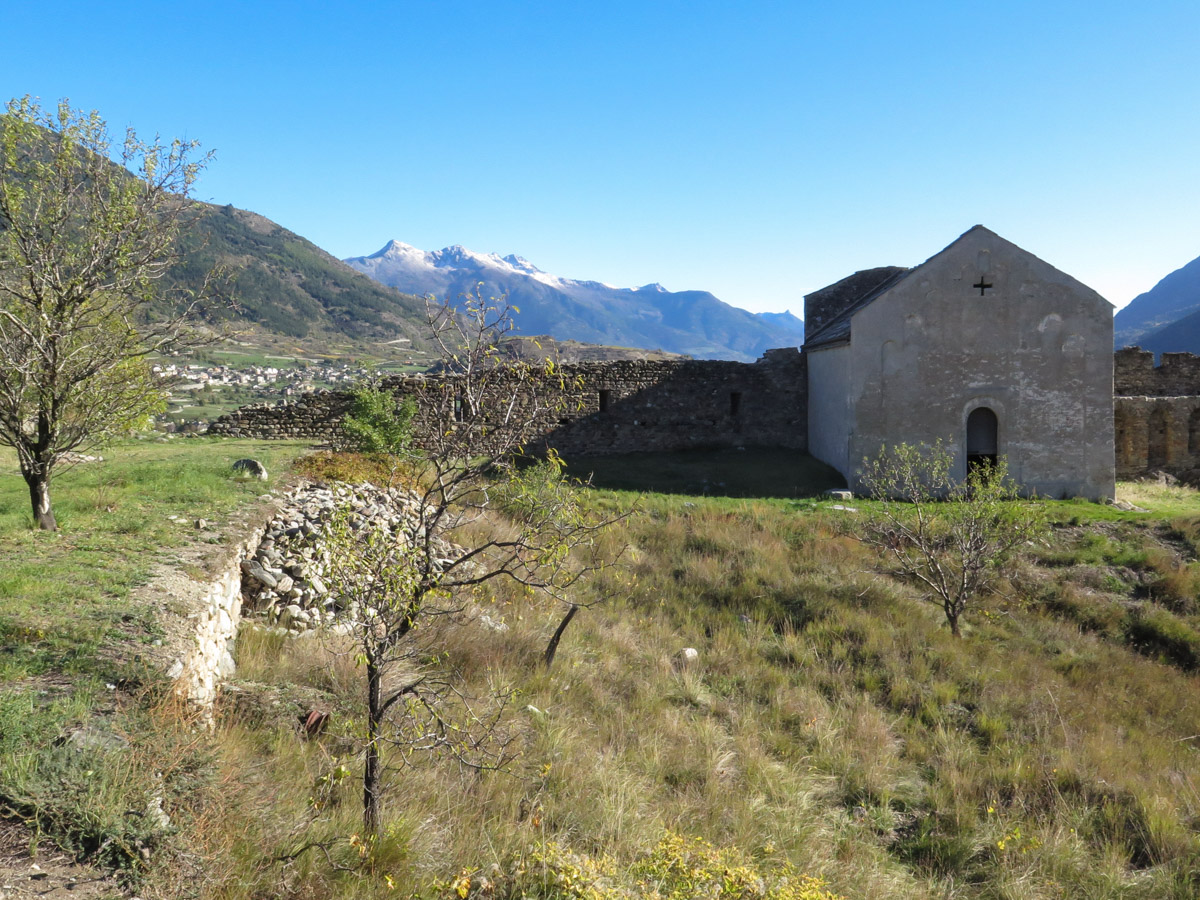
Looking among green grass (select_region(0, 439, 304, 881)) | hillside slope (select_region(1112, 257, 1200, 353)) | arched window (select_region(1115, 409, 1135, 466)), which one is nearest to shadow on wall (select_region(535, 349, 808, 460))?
arched window (select_region(1115, 409, 1135, 466))

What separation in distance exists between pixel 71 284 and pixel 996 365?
19.5 meters

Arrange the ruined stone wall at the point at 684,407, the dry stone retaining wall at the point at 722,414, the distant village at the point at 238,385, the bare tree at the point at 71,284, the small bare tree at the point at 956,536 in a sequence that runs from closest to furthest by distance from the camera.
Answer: the bare tree at the point at 71,284, the small bare tree at the point at 956,536, the dry stone retaining wall at the point at 722,414, the ruined stone wall at the point at 684,407, the distant village at the point at 238,385

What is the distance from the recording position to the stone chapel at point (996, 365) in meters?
17.7

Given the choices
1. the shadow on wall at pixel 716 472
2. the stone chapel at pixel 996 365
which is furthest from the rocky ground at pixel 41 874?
the stone chapel at pixel 996 365

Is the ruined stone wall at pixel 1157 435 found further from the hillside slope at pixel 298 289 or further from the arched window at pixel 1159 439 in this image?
the hillside slope at pixel 298 289

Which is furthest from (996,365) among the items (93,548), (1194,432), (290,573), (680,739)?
(93,548)

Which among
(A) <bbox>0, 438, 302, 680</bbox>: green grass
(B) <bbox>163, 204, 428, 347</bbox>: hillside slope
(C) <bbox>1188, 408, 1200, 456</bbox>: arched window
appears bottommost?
(A) <bbox>0, 438, 302, 680</bbox>: green grass

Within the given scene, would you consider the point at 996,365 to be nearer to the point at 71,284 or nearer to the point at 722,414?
the point at 722,414

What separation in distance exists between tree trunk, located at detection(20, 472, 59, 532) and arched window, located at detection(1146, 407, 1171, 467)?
29.2m

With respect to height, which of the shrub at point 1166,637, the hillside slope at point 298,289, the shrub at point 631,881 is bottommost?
the shrub at point 1166,637

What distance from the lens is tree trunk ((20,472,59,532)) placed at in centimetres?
784

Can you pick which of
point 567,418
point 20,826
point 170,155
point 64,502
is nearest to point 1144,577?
point 567,418

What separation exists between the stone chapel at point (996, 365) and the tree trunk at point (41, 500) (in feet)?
55.5

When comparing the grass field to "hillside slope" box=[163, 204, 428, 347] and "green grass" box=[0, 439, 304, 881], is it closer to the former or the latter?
"green grass" box=[0, 439, 304, 881]
